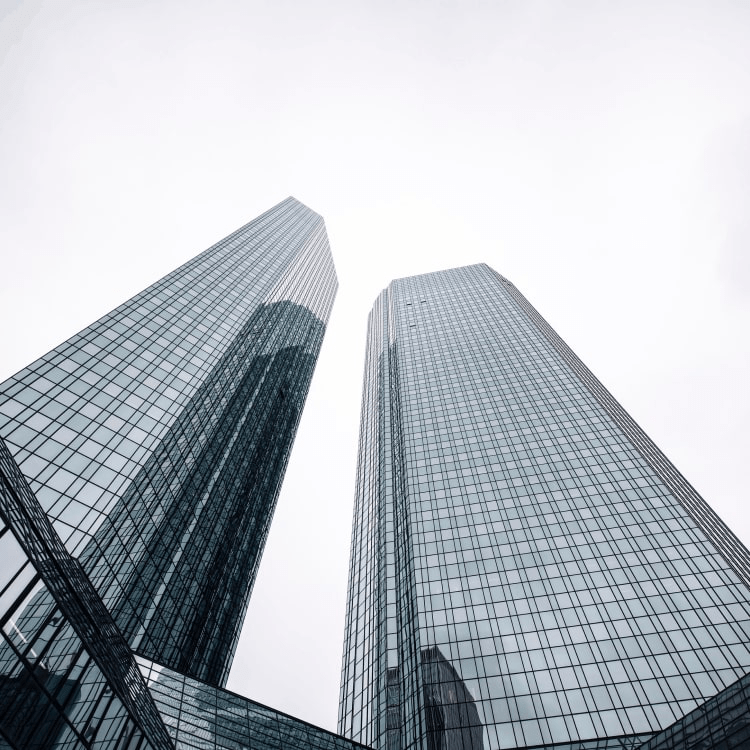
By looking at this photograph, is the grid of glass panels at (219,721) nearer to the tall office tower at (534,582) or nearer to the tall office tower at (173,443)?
the tall office tower at (173,443)

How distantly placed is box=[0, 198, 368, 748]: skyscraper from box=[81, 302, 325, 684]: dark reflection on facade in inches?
11.2

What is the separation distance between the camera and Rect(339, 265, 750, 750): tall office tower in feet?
151

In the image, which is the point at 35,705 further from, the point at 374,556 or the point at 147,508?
the point at 374,556

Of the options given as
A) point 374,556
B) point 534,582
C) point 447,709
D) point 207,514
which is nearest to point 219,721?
point 447,709

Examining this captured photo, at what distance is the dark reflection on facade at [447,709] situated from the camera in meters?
46.3

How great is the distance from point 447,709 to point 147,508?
109 feet

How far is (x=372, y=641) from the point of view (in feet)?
220

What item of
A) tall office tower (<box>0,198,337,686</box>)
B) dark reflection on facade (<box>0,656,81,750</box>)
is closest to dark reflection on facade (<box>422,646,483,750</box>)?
Answer: tall office tower (<box>0,198,337,686</box>)

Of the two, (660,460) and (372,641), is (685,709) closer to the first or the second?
(372,641)

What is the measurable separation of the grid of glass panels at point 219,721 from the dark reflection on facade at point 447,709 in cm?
678

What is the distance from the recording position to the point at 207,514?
7025 centimetres

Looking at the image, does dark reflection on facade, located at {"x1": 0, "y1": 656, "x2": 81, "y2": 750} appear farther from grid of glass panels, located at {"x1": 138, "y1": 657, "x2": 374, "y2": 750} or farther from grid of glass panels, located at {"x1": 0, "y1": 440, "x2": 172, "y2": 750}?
grid of glass panels, located at {"x1": 138, "y1": 657, "x2": 374, "y2": 750}

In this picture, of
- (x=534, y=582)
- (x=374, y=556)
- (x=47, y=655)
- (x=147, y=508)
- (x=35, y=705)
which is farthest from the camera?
(x=374, y=556)

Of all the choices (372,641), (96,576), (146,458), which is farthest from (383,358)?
(96,576)
